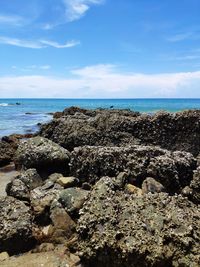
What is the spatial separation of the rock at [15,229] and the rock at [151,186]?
2420 mm

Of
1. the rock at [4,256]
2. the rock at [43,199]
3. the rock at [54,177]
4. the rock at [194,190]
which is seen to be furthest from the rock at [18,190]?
the rock at [194,190]

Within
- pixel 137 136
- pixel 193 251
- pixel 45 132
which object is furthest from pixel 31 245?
pixel 45 132

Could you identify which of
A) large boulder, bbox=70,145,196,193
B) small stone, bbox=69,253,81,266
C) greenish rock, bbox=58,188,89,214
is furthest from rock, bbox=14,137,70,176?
small stone, bbox=69,253,81,266

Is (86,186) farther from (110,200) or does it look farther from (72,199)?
(110,200)

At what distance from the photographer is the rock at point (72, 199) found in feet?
24.3

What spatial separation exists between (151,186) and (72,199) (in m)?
1.66

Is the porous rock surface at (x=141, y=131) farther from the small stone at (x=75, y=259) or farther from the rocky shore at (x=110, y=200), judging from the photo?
the small stone at (x=75, y=259)

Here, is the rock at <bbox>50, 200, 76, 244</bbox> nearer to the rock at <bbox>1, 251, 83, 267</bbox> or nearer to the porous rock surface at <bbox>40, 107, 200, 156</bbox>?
A: the rock at <bbox>1, 251, 83, 267</bbox>

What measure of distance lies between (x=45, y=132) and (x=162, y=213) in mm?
7680

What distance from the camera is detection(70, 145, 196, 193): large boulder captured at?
833 centimetres

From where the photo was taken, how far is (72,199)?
297 inches

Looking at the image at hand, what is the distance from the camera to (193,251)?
5496 mm

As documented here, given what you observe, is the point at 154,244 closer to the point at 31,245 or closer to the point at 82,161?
the point at 31,245

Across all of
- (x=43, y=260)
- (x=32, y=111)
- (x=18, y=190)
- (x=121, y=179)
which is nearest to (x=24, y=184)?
(x=18, y=190)
